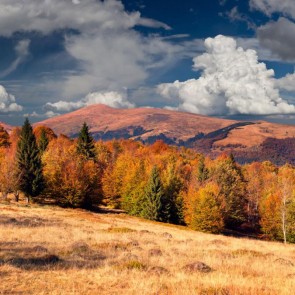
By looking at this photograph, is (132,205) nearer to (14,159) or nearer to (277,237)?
(14,159)

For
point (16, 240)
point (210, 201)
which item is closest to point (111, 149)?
point (210, 201)

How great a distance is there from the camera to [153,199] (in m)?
73.9

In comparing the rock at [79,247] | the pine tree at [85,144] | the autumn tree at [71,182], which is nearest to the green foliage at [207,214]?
the autumn tree at [71,182]

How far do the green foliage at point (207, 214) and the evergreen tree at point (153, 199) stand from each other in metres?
8.19

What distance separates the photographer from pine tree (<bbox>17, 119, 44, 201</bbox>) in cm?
6919

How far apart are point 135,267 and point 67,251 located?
19.8ft

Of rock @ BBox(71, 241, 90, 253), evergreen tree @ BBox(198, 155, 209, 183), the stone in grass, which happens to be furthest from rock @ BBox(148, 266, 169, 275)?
evergreen tree @ BBox(198, 155, 209, 183)

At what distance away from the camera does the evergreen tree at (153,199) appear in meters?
72.9

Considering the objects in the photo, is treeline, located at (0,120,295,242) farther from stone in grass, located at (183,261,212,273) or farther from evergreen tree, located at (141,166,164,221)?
stone in grass, located at (183,261,212,273)

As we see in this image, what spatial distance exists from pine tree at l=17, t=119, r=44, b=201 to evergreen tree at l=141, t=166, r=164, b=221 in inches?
878

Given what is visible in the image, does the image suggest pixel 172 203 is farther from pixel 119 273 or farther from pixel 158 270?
pixel 119 273

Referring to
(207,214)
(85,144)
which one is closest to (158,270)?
(207,214)

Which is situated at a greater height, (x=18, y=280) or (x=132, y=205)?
(x=18, y=280)

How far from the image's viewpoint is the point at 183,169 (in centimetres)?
10931
